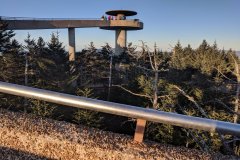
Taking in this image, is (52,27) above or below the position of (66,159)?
above

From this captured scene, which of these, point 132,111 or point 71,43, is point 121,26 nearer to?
point 71,43

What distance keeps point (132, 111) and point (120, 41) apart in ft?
142

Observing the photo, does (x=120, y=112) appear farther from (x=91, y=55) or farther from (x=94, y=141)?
(x=91, y=55)

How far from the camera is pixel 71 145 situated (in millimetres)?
2293

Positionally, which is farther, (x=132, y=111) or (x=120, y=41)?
(x=120, y=41)

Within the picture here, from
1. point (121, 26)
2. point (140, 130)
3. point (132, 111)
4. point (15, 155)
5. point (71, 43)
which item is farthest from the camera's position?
point (121, 26)

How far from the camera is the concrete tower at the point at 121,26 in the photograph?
43.9m

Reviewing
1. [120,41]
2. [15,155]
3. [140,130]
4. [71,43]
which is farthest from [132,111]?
[120,41]

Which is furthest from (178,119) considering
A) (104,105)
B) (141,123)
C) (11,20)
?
(11,20)

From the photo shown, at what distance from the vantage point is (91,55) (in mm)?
38500

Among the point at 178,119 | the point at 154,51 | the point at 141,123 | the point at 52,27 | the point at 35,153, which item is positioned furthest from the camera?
the point at 52,27

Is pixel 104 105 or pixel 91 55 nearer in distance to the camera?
pixel 104 105

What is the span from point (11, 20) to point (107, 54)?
13.3 meters

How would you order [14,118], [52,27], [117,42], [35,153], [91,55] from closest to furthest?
1. [35,153]
2. [14,118]
3. [52,27]
4. [91,55]
5. [117,42]
